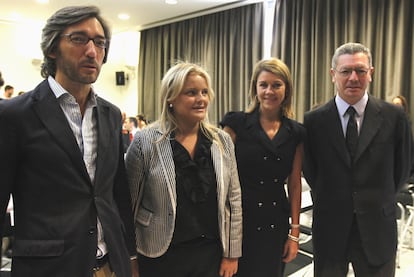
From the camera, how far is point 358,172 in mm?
1733

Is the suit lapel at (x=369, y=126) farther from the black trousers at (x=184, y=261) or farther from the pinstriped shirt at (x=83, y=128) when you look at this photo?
the pinstriped shirt at (x=83, y=128)

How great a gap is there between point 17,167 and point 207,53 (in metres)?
6.37

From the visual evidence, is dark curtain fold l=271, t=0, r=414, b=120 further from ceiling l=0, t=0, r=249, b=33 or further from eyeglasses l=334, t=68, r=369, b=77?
eyeglasses l=334, t=68, r=369, b=77

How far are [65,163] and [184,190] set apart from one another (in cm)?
53

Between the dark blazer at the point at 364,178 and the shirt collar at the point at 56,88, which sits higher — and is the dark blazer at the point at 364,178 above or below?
below

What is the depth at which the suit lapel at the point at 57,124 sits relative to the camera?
113 centimetres

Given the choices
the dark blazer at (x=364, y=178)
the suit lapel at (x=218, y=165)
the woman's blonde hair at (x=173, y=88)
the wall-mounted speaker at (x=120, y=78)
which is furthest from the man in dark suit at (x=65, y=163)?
the wall-mounted speaker at (x=120, y=78)

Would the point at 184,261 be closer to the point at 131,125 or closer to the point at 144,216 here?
the point at 144,216

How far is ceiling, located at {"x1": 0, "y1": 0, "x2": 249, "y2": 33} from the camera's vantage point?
6.37 metres

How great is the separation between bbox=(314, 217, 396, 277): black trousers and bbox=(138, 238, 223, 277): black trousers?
64 cm

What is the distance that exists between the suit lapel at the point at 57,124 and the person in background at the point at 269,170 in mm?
847

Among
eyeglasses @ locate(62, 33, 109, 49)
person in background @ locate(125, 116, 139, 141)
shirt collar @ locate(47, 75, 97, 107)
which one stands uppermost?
eyeglasses @ locate(62, 33, 109, 49)

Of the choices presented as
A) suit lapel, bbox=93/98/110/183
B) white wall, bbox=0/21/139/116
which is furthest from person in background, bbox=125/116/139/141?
suit lapel, bbox=93/98/110/183

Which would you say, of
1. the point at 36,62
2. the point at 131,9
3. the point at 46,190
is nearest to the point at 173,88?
the point at 46,190
